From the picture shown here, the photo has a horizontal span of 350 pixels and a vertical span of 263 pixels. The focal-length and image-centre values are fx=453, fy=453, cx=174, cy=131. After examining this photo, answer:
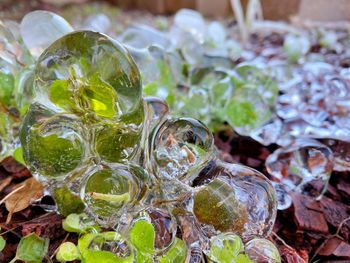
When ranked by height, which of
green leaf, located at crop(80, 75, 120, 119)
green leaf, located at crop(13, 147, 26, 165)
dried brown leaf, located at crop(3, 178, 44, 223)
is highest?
green leaf, located at crop(80, 75, 120, 119)

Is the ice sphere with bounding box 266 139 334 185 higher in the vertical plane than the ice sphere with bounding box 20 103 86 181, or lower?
lower

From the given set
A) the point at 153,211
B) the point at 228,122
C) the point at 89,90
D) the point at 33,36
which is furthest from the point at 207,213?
the point at 33,36

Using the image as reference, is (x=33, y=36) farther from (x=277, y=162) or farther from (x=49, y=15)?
(x=277, y=162)

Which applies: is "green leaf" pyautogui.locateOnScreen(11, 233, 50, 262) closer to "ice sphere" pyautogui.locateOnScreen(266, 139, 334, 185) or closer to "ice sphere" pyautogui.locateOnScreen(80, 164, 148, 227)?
"ice sphere" pyautogui.locateOnScreen(80, 164, 148, 227)

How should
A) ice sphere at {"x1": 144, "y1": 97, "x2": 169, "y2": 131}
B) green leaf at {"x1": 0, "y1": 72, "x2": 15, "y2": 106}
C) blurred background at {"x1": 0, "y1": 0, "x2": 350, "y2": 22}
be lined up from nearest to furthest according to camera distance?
ice sphere at {"x1": 144, "y1": 97, "x2": 169, "y2": 131}, green leaf at {"x1": 0, "y1": 72, "x2": 15, "y2": 106}, blurred background at {"x1": 0, "y1": 0, "x2": 350, "y2": 22}

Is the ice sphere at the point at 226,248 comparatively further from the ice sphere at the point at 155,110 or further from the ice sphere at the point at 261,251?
the ice sphere at the point at 155,110

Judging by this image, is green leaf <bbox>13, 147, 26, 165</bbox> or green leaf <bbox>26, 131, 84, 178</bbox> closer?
green leaf <bbox>26, 131, 84, 178</bbox>

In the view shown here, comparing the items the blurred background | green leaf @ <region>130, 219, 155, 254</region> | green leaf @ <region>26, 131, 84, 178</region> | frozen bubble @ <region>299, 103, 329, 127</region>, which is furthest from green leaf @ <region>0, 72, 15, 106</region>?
the blurred background

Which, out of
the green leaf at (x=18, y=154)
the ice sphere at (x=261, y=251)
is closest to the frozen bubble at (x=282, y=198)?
the ice sphere at (x=261, y=251)
